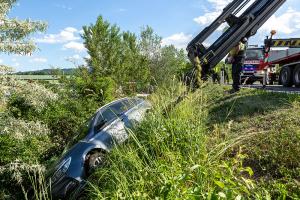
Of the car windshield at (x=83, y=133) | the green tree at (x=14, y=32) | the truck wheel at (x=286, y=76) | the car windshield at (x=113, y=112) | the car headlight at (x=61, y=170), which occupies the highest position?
the green tree at (x=14, y=32)

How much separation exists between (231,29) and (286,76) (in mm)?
7093

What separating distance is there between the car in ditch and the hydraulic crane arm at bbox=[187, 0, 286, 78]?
1833mm

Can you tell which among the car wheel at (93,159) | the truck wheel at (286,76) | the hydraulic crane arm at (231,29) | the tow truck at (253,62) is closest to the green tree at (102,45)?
the tow truck at (253,62)

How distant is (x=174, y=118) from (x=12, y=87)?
9.26ft

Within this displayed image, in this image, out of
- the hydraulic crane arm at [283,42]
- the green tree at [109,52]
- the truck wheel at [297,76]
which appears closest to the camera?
the hydraulic crane arm at [283,42]

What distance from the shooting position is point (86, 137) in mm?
7086

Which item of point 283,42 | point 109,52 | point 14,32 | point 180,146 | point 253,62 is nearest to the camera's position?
point 180,146

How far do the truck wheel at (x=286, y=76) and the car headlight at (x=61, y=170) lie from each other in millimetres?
10301

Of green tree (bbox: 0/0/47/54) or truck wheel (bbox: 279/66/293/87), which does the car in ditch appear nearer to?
green tree (bbox: 0/0/47/54)

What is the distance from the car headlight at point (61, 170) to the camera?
6.41 m

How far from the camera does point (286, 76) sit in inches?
567

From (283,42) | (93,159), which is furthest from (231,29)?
(283,42)

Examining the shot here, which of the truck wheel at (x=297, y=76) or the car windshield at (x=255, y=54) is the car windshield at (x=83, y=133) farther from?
the car windshield at (x=255, y=54)

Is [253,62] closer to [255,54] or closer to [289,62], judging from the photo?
[255,54]
